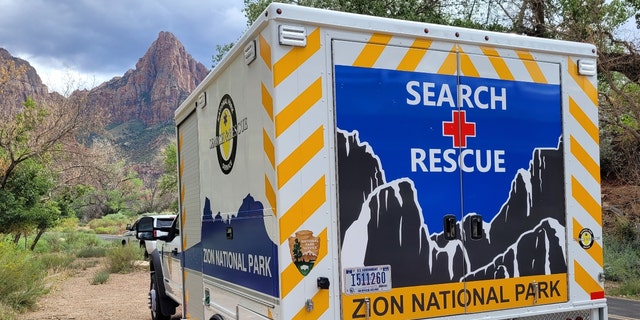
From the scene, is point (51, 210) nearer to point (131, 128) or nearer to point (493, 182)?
point (493, 182)

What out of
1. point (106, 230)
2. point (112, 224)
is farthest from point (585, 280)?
point (112, 224)

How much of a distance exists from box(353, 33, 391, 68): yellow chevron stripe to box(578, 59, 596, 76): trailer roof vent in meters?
1.67

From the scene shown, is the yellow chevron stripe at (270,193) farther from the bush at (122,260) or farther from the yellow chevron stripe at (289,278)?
the bush at (122,260)

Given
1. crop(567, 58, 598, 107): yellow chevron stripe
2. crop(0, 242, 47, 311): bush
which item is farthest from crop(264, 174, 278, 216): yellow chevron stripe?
crop(0, 242, 47, 311): bush

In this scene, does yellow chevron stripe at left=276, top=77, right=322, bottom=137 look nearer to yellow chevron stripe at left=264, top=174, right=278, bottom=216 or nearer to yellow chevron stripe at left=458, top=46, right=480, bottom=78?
yellow chevron stripe at left=264, top=174, right=278, bottom=216

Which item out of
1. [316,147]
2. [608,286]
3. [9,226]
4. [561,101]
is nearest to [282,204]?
[316,147]

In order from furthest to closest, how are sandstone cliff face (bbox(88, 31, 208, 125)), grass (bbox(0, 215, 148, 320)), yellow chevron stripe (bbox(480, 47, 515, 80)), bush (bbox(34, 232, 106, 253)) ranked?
sandstone cliff face (bbox(88, 31, 208, 125))
bush (bbox(34, 232, 106, 253))
grass (bbox(0, 215, 148, 320))
yellow chevron stripe (bbox(480, 47, 515, 80))

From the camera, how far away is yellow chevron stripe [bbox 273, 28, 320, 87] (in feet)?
11.3

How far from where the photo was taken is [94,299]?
13.1 m

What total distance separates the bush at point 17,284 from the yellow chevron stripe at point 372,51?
9.66 m

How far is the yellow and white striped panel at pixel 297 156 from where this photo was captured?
3.41 meters

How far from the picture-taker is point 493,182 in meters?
3.98

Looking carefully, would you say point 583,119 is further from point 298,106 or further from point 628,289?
point 628,289

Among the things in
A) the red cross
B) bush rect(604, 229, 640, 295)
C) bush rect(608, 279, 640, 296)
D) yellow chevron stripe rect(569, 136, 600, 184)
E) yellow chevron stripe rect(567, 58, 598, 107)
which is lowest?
bush rect(608, 279, 640, 296)
